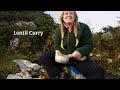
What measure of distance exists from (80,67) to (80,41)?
0.54m

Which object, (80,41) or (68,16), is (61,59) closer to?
(80,41)

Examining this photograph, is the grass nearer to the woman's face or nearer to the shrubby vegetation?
the shrubby vegetation

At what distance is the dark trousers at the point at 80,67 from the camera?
9430mm

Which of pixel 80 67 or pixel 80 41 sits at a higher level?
pixel 80 41

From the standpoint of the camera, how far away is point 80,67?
9.43m

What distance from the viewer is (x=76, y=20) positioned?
31.0 feet

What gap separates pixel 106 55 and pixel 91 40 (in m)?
0.47

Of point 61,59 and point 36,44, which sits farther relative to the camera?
point 36,44

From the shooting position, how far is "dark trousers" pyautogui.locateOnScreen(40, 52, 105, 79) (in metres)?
9.43

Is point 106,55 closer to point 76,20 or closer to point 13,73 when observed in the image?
point 76,20

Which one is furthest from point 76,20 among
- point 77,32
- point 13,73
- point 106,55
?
point 13,73

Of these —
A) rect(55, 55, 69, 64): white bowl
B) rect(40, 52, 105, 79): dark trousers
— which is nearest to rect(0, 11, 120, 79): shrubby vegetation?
rect(40, 52, 105, 79): dark trousers

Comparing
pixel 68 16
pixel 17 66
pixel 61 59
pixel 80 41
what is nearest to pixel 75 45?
pixel 80 41

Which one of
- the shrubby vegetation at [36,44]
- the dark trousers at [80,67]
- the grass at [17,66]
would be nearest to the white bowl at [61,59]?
the dark trousers at [80,67]
